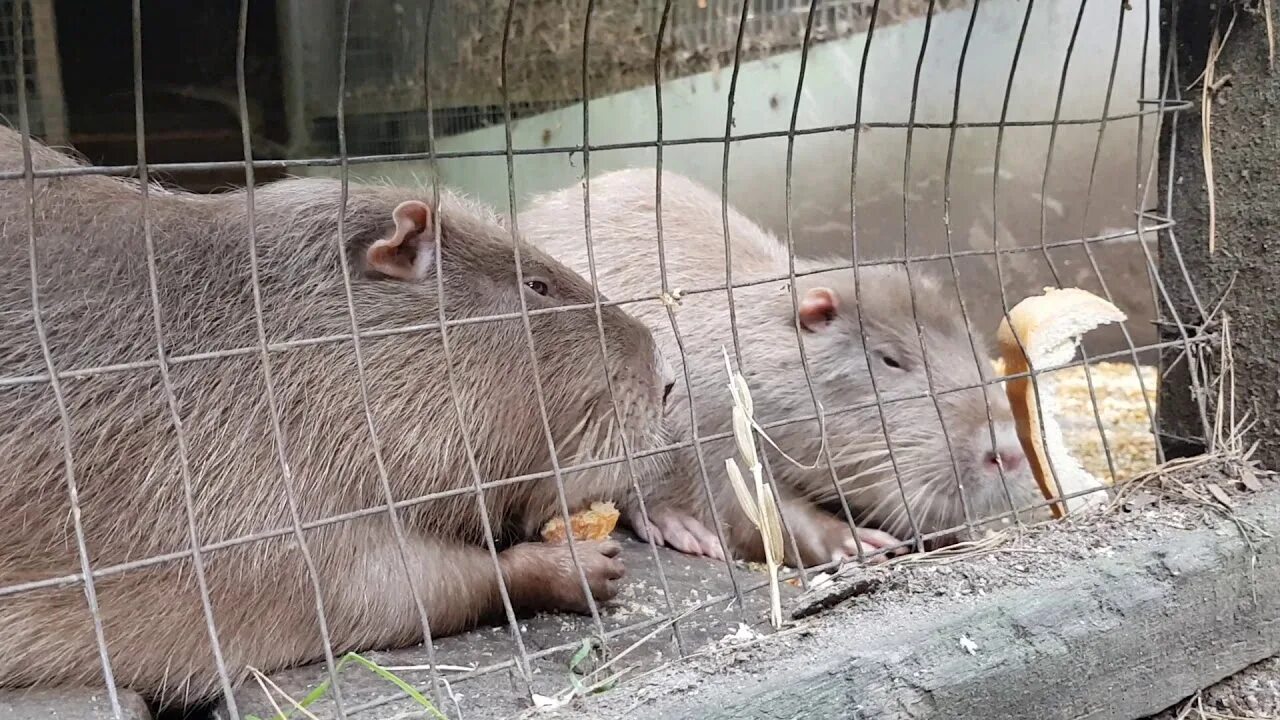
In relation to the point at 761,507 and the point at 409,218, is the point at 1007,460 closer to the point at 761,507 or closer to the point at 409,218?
the point at 761,507

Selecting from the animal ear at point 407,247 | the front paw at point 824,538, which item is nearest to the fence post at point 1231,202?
the front paw at point 824,538

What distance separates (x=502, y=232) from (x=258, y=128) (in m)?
5.14

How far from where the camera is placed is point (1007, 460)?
3.04 metres

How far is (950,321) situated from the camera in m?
3.38

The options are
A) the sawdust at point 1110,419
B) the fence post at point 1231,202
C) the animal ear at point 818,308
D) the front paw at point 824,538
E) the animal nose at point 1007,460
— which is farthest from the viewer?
the sawdust at point 1110,419

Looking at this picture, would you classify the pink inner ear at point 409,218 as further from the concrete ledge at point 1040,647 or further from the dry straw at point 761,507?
the concrete ledge at point 1040,647

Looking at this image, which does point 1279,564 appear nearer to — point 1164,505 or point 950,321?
point 1164,505

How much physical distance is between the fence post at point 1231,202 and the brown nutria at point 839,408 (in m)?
0.63

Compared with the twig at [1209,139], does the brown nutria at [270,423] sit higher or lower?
lower

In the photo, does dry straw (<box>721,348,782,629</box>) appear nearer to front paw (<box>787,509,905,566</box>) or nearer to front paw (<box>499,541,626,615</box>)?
front paw (<box>499,541,626,615</box>)

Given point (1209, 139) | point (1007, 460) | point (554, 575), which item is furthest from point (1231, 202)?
point (554, 575)

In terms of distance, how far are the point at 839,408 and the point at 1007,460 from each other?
0.55 m

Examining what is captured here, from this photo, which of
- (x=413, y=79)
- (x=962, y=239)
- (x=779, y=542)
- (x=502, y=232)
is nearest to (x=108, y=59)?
(x=413, y=79)

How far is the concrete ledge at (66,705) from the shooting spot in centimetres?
177
